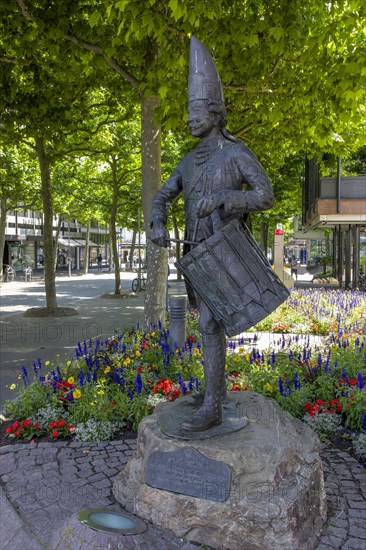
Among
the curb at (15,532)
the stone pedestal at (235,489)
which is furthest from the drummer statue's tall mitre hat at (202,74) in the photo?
the curb at (15,532)

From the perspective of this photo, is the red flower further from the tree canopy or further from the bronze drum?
the tree canopy

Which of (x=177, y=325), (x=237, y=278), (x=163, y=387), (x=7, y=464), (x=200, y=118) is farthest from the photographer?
(x=177, y=325)

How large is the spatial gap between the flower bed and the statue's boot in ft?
4.40

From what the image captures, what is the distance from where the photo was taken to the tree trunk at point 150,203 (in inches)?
323

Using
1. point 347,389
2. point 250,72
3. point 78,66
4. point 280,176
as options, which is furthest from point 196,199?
point 280,176

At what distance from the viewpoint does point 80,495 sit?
Answer: 3.53 metres

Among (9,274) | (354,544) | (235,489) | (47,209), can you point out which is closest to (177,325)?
(235,489)

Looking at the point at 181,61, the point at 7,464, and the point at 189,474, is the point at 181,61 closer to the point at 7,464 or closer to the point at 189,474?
the point at 7,464

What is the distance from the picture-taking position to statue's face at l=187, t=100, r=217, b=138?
Answer: 344 cm

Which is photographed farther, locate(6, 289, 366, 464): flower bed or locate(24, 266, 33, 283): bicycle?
Result: locate(24, 266, 33, 283): bicycle

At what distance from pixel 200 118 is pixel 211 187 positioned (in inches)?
18.5

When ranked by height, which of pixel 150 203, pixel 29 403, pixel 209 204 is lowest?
pixel 29 403

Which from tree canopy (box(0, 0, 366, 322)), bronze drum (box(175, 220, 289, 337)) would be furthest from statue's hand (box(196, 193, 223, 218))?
tree canopy (box(0, 0, 366, 322))

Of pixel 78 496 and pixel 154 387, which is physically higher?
pixel 154 387
